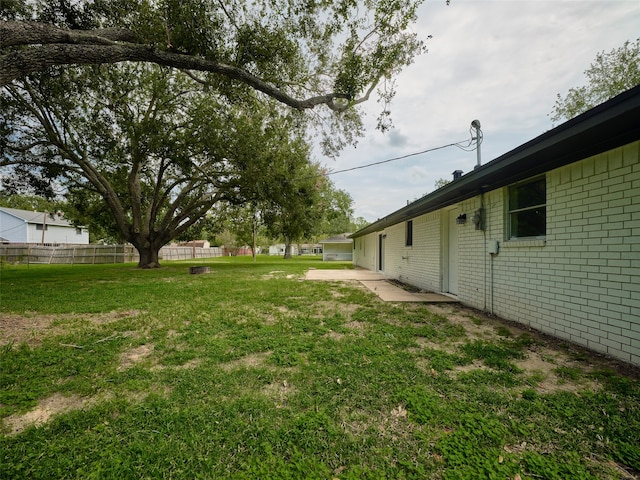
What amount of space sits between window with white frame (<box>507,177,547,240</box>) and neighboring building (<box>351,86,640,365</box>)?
17 mm

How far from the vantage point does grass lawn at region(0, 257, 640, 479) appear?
1609 mm

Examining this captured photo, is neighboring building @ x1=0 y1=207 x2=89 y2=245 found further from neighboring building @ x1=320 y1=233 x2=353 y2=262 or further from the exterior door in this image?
the exterior door

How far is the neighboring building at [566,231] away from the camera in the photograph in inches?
→ 116

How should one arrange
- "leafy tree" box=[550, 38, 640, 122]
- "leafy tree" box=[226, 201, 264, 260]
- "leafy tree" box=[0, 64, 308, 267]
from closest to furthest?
"leafy tree" box=[0, 64, 308, 267] → "leafy tree" box=[550, 38, 640, 122] → "leafy tree" box=[226, 201, 264, 260]

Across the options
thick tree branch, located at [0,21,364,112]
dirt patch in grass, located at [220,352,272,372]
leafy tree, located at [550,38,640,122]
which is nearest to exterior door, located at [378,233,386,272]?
thick tree branch, located at [0,21,364,112]

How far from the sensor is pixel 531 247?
4.32 metres

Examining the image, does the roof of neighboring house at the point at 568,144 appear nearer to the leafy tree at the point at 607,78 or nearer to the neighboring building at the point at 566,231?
the neighboring building at the point at 566,231

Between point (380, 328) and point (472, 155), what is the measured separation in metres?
9.19

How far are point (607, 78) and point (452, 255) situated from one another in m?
20.0

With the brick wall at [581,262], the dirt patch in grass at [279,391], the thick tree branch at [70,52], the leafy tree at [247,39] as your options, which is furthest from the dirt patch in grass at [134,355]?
the brick wall at [581,262]

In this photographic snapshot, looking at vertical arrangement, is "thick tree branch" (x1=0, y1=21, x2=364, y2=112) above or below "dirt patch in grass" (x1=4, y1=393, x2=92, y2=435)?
above

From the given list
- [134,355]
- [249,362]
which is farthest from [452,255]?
[134,355]

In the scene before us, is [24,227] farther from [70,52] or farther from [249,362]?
[249,362]

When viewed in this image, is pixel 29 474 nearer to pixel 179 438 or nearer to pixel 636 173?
pixel 179 438
